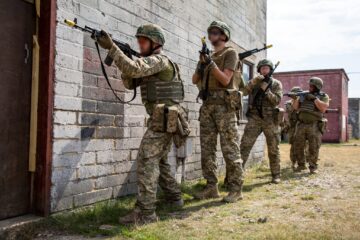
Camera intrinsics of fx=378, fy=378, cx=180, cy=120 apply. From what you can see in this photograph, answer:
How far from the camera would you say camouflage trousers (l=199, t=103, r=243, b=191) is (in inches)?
195

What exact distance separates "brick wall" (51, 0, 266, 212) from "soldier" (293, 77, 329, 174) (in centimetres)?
318

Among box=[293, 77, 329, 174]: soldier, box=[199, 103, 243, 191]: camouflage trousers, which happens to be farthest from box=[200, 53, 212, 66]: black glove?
box=[293, 77, 329, 174]: soldier

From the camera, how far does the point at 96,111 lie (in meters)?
4.44

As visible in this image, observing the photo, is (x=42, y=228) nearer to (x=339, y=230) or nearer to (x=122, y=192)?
(x=122, y=192)

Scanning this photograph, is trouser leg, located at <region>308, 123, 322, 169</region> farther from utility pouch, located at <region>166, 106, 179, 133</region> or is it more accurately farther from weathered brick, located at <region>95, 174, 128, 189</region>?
utility pouch, located at <region>166, 106, 179, 133</region>

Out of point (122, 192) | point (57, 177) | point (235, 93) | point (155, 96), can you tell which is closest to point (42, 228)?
point (57, 177)

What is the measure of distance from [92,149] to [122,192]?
0.84 meters

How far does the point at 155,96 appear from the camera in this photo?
406cm

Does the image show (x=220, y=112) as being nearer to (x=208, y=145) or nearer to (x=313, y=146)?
(x=208, y=145)

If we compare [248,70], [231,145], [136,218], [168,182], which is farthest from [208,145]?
[248,70]

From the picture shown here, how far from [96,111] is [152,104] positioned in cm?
75

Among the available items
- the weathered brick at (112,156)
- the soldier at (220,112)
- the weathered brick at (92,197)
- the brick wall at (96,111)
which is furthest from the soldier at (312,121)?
the weathered brick at (92,197)

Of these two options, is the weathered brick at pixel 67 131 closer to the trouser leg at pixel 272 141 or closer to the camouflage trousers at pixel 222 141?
the camouflage trousers at pixel 222 141

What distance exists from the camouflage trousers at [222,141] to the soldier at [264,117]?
5.61 feet
